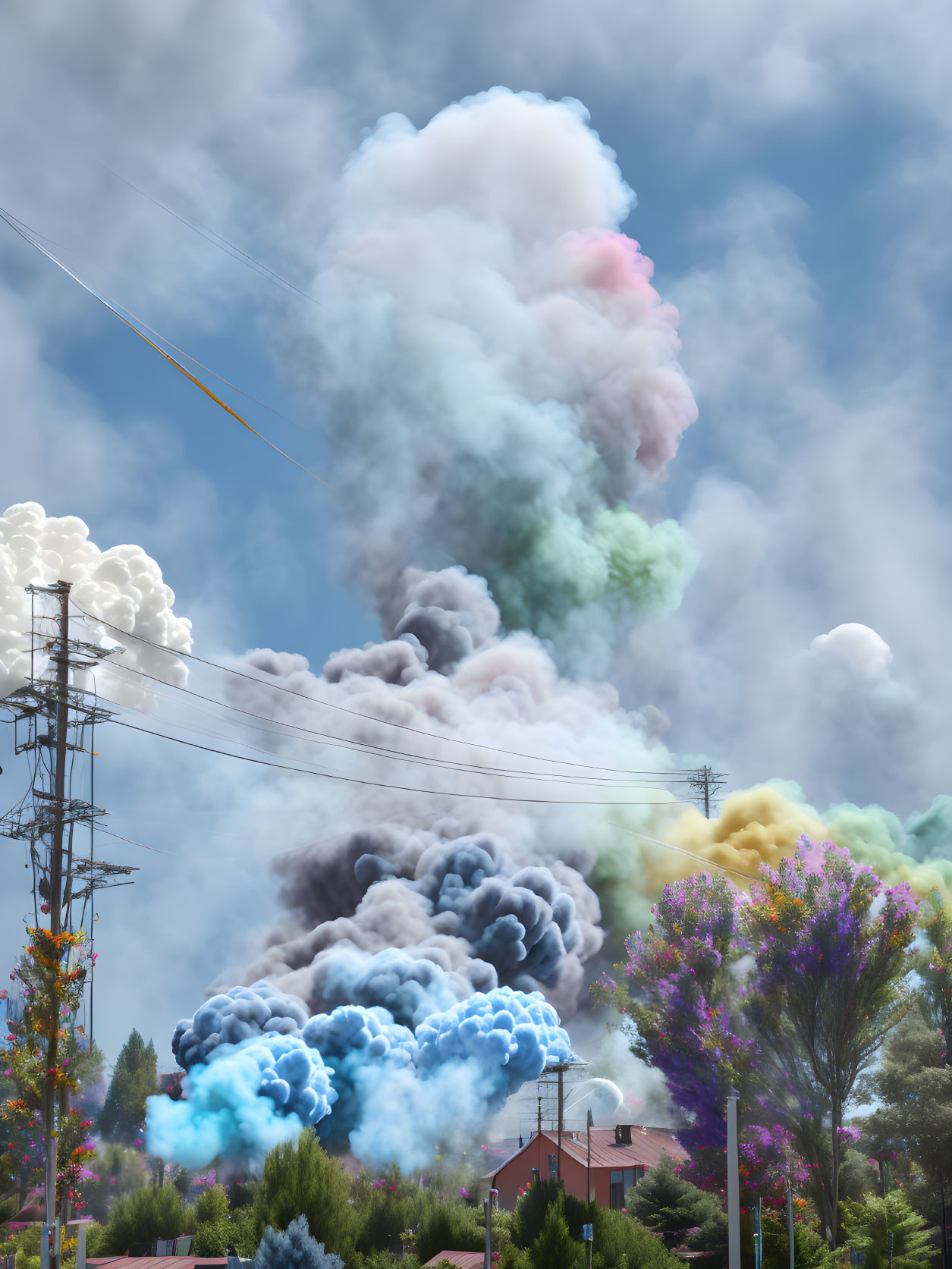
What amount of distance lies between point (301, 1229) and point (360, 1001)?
46.2 metres

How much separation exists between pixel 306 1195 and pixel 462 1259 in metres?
9.06

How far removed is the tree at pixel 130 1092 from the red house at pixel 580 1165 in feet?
143

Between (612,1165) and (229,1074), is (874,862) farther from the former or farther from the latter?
(229,1074)

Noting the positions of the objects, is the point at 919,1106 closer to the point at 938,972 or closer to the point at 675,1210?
the point at 938,972

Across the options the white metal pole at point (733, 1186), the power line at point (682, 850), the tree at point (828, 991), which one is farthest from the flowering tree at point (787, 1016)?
the power line at point (682, 850)

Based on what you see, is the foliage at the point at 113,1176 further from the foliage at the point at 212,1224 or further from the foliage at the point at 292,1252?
the foliage at the point at 292,1252

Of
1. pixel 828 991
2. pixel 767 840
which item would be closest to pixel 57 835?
pixel 828 991

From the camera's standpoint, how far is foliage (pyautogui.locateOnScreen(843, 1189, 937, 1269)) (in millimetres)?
42250

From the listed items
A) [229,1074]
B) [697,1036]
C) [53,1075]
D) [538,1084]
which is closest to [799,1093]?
[697,1036]

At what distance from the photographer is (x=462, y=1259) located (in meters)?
46.6

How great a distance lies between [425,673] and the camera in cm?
10088

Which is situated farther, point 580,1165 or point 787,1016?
point 580,1165

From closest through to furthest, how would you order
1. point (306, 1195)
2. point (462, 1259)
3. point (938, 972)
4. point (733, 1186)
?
1. point (733, 1186)
2. point (306, 1195)
3. point (462, 1259)
4. point (938, 972)

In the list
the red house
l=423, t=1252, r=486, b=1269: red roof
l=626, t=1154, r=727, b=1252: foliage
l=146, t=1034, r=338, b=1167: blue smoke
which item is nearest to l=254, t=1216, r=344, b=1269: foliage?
l=423, t=1252, r=486, b=1269: red roof
